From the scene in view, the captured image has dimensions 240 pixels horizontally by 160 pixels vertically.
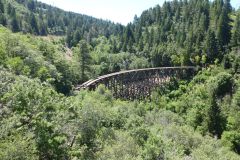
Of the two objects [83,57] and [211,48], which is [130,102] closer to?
[83,57]

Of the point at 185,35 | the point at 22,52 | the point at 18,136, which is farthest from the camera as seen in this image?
the point at 185,35

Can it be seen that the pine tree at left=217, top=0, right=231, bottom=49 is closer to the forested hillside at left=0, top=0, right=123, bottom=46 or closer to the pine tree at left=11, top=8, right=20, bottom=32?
the forested hillside at left=0, top=0, right=123, bottom=46

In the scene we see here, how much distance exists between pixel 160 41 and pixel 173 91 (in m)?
35.3

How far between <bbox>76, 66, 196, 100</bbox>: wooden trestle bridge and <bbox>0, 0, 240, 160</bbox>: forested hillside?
9.51ft

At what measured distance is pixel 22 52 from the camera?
50219 millimetres

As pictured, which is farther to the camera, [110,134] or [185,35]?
Result: [185,35]

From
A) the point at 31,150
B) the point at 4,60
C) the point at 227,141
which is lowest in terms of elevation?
the point at 227,141

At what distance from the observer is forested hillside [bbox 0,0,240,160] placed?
26.1 m

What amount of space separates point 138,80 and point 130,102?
13843 millimetres

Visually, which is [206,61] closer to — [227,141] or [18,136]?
[227,141]

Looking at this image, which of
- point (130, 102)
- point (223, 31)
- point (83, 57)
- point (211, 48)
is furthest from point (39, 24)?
point (130, 102)

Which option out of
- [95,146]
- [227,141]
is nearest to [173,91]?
[227,141]

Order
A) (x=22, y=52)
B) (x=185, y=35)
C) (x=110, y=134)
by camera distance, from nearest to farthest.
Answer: (x=110, y=134)
(x=22, y=52)
(x=185, y=35)

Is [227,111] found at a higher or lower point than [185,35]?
lower
